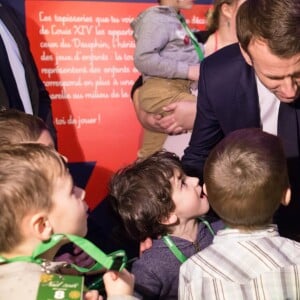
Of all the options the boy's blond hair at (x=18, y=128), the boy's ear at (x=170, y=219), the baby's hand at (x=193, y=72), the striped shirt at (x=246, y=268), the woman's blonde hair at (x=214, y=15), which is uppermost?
the woman's blonde hair at (x=214, y=15)

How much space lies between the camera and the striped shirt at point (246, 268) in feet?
4.73

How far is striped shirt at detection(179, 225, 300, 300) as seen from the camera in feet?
4.73

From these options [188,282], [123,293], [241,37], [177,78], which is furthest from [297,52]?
[177,78]

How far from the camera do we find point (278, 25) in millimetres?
1706

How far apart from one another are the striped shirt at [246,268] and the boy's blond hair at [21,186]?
44 centimetres

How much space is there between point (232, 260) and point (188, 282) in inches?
5.4

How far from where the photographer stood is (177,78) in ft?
9.91

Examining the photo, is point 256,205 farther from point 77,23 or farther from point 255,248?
point 77,23

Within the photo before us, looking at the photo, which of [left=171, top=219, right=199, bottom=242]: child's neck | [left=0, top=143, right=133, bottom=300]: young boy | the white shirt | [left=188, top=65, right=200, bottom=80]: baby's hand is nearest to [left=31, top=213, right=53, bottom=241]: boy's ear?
[left=0, top=143, right=133, bottom=300]: young boy

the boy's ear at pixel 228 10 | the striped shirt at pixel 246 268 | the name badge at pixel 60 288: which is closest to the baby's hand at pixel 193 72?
the boy's ear at pixel 228 10

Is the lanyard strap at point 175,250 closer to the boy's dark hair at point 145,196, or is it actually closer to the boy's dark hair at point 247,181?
the boy's dark hair at point 145,196

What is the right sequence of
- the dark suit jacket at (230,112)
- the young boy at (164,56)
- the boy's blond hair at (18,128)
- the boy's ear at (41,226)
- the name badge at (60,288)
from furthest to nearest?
the young boy at (164,56)
the dark suit jacket at (230,112)
the boy's blond hair at (18,128)
the boy's ear at (41,226)
the name badge at (60,288)

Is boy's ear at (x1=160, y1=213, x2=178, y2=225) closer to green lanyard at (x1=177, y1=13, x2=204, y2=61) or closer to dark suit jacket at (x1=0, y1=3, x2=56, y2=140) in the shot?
dark suit jacket at (x1=0, y1=3, x2=56, y2=140)

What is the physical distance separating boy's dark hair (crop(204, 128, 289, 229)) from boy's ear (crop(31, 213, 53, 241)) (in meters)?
0.46
